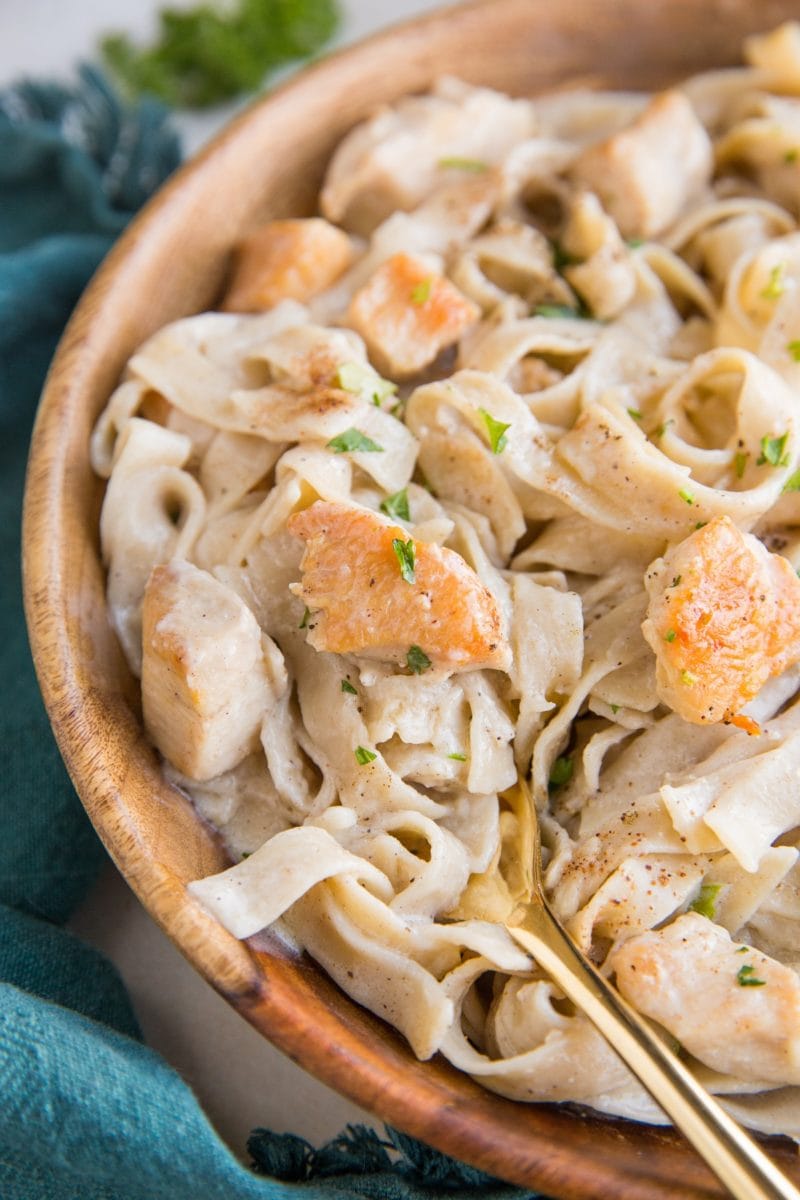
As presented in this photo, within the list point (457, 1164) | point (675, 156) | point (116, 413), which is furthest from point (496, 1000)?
point (675, 156)

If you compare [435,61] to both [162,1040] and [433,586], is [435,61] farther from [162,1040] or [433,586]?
[162,1040]

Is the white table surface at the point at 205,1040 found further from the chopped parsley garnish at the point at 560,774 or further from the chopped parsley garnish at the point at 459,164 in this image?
the chopped parsley garnish at the point at 459,164

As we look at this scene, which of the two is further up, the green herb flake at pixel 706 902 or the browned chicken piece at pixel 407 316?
the browned chicken piece at pixel 407 316

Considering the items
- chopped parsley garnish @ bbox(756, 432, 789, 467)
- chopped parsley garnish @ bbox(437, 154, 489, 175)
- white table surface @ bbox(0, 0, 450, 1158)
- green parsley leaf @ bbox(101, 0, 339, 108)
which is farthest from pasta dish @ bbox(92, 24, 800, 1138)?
green parsley leaf @ bbox(101, 0, 339, 108)

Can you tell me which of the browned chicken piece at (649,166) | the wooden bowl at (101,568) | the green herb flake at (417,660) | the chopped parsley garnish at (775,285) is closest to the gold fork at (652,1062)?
the wooden bowl at (101,568)

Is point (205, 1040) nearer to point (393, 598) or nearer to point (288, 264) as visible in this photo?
point (393, 598)

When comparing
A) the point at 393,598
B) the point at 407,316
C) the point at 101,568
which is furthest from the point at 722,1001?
the point at 407,316
